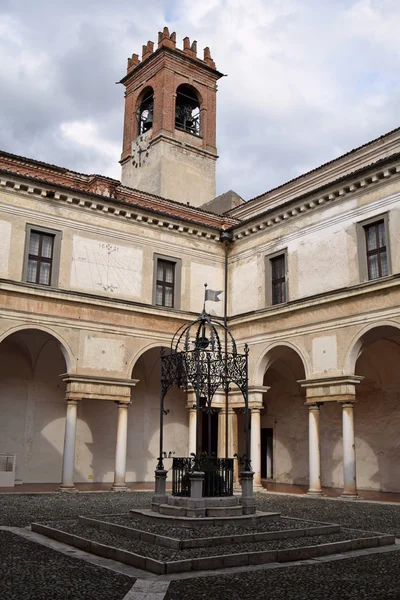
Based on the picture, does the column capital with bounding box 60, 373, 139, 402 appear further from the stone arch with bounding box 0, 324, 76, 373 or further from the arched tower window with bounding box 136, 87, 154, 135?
the arched tower window with bounding box 136, 87, 154, 135

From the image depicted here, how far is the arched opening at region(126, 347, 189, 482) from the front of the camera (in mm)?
22031

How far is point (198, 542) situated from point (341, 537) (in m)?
2.35

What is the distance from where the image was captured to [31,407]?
20281 millimetres

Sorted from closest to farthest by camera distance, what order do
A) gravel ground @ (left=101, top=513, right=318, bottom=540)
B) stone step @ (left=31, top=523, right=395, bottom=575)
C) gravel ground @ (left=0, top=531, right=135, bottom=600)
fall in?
gravel ground @ (left=0, top=531, right=135, bottom=600), stone step @ (left=31, top=523, right=395, bottom=575), gravel ground @ (left=101, top=513, right=318, bottom=540)

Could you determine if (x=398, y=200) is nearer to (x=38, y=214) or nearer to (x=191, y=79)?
(x=38, y=214)

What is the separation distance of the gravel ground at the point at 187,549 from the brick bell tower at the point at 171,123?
21.6m

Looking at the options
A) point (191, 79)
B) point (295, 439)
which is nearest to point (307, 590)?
point (295, 439)

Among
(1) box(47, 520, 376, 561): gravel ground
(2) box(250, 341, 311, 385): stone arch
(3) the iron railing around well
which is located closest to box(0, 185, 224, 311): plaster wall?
(2) box(250, 341, 311, 385): stone arch

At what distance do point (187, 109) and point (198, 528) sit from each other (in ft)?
87.0

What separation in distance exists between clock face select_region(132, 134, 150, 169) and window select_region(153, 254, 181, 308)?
11.7 meters

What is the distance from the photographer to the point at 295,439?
22.2 m

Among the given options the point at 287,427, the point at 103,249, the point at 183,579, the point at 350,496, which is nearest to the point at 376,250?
the point at 350,496

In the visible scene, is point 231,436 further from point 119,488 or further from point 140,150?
point 140,150

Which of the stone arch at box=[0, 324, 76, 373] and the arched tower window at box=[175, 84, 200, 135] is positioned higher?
the arched tower window at box=[175, 84, 200, 135]
